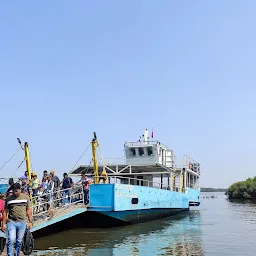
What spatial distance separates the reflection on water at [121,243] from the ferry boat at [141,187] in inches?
48.6

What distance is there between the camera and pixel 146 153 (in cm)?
2612

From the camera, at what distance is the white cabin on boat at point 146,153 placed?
25.8 meters

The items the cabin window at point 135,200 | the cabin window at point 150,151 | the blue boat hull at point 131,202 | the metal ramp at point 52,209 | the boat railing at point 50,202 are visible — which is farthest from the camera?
the cabin window at point 150,151

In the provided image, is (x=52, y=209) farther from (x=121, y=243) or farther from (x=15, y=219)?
(x=15, y=219)

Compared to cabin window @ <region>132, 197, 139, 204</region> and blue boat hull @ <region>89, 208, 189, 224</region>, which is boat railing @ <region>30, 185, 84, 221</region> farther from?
cabin window @ <region>132, 197, 139, 204</region>

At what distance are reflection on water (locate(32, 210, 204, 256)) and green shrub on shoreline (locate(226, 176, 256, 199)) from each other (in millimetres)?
48120

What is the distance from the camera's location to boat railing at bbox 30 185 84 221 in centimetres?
1309

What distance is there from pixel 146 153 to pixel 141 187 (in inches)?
305

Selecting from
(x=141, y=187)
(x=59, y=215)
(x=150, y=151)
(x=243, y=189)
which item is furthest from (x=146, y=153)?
(x=243, y=189)

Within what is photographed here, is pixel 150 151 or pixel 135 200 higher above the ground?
pixel 150 151

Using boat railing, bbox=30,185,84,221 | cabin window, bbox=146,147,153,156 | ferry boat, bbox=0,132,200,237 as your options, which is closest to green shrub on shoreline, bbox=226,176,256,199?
ferry boat, bbox=0,132,200,237

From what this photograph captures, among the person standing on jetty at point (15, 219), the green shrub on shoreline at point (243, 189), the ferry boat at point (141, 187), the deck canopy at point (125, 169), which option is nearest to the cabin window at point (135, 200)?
the ferry boat at point (141, 187)

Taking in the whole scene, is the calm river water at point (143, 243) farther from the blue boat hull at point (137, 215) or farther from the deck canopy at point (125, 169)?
the deck canopy at point (125, 169)

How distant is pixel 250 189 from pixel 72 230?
50.3 m
